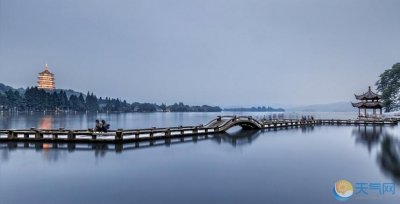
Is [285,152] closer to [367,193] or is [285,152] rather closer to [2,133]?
[367,193]

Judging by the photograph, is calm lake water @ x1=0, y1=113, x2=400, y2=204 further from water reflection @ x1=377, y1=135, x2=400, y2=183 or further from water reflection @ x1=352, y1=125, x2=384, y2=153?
water reflection @ x1=352, y1=125, x2=384, y2=153

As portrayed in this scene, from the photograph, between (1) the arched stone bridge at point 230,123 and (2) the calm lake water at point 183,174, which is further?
(1) the arched stone bridge at point 230,123

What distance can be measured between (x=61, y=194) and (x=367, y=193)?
11438mm

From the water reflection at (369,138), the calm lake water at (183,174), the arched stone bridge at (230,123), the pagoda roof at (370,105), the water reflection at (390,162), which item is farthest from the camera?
the pagoda roof at (370,105)

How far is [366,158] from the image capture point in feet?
61.1

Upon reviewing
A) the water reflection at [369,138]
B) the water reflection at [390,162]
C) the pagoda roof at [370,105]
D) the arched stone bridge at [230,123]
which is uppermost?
the pagoda roof at [370,105]

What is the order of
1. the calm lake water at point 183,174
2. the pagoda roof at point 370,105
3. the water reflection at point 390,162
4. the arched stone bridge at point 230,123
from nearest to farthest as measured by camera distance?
1. the calm lake water at point 183,174
2. the water reflection at point 390,162
3. the arched stone bridge at point 230,123
4. the pagoda roof at point 370,105

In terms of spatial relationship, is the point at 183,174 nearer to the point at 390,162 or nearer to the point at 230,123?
the point at 390,162

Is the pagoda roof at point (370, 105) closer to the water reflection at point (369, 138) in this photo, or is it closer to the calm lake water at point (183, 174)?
the water reflection at point (369, 138)

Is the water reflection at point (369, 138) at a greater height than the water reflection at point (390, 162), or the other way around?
the water reflection at point (390, 162)

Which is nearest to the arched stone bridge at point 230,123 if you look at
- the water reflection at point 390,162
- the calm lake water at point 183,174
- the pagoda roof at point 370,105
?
the calm lake water at point 183,174

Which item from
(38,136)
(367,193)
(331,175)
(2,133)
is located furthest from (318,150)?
(2,133)

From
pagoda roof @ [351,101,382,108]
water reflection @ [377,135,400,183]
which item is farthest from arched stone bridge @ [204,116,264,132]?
pagoda roof @ [351,101,382,108]

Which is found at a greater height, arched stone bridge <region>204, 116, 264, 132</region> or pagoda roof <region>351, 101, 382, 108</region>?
pagoda roof <region>351, 101, 382, 108</region>
